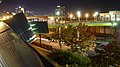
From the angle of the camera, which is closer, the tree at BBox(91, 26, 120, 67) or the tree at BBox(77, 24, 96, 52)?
the tree at BBox(91, 26, 120, 67)


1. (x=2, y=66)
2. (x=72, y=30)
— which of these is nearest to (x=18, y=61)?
(x=2, y=66)

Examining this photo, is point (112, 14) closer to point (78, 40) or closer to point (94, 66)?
point (78, 40)

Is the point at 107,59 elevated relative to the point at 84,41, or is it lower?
elevated

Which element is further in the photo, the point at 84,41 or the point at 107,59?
the point at 84,41

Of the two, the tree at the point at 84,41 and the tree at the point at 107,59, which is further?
the tree at the point at 84,41

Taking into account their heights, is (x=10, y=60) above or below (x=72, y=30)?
above

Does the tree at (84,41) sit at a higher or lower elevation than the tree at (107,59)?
lower

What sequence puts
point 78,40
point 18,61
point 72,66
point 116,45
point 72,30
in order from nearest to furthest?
point 18,61 < point 72,66 < point 116,45 < point 78,40 < point 72,30

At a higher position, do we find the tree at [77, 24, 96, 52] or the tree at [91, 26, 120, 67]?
the tree at [91, 26, 120, 67]

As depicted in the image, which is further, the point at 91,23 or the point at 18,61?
the point at 91,23

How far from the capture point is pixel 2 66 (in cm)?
786

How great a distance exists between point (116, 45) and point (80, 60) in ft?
12.9

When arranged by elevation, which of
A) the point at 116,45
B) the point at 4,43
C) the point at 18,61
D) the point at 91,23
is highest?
the point at 4,43

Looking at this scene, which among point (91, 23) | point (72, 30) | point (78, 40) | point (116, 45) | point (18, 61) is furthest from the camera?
point (91, 23)
